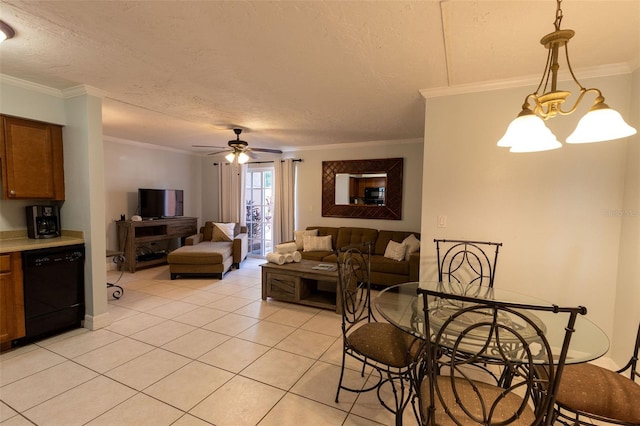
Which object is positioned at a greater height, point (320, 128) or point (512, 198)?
point (320, 128)

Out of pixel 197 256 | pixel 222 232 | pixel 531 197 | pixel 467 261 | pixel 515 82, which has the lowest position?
pixel 197 256

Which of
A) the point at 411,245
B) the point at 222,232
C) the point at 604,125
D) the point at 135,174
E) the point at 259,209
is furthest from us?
the point at 259,209

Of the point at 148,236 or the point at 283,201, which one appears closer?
the point at 148,236

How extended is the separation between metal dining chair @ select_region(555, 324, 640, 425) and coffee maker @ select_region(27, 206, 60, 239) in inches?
171

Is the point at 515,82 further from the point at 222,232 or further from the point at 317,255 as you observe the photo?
the point at 222,232

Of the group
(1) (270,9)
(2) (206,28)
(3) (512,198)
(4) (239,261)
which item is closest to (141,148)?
(4) (239,261)

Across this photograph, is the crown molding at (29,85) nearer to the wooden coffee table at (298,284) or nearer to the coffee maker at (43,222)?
the coffee maker at (43,222)

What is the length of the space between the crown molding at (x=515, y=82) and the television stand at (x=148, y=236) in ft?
17.1

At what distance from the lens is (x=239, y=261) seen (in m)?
5.67

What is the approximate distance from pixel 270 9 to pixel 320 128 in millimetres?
2749

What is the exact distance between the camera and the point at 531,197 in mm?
2486

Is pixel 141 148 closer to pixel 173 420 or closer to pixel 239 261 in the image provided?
pixel 239 261

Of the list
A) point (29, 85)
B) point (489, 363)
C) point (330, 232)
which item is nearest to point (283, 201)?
point (330, 232)

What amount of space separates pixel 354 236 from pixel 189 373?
11.7ft
